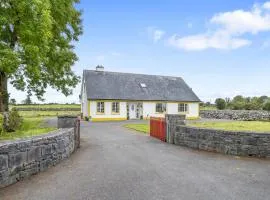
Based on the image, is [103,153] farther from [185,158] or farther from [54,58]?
[54,58]

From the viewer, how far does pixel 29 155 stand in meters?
6.10

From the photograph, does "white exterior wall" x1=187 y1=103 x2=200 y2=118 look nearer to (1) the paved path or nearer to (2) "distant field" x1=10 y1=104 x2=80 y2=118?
(2) "distant field" x1=10 y1=104 x2=80 y2=118

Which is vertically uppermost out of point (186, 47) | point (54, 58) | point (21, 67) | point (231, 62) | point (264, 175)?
point (186, 47)

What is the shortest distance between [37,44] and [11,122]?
500 centimetres

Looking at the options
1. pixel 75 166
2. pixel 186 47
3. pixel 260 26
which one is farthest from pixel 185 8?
pixel 186 47

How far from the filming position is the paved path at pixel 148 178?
15.9 ft

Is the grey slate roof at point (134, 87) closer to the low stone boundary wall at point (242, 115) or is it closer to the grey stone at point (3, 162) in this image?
the low stone boundary wall at point (242, 115)

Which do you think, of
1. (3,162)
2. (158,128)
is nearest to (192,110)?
(158,128)

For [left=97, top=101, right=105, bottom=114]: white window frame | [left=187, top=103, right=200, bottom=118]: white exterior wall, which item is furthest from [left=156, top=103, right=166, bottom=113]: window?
[left=97, top=101, right=105, bottom=114]: white window frame

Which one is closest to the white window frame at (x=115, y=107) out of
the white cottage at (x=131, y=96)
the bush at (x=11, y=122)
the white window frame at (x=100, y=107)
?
the white cottage at (x=131, y=96)

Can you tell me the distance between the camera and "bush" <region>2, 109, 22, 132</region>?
12867 mm

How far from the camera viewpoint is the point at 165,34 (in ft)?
81.6

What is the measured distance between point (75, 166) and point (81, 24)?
17.6 metres

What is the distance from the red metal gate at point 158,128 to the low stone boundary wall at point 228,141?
5.86ft
